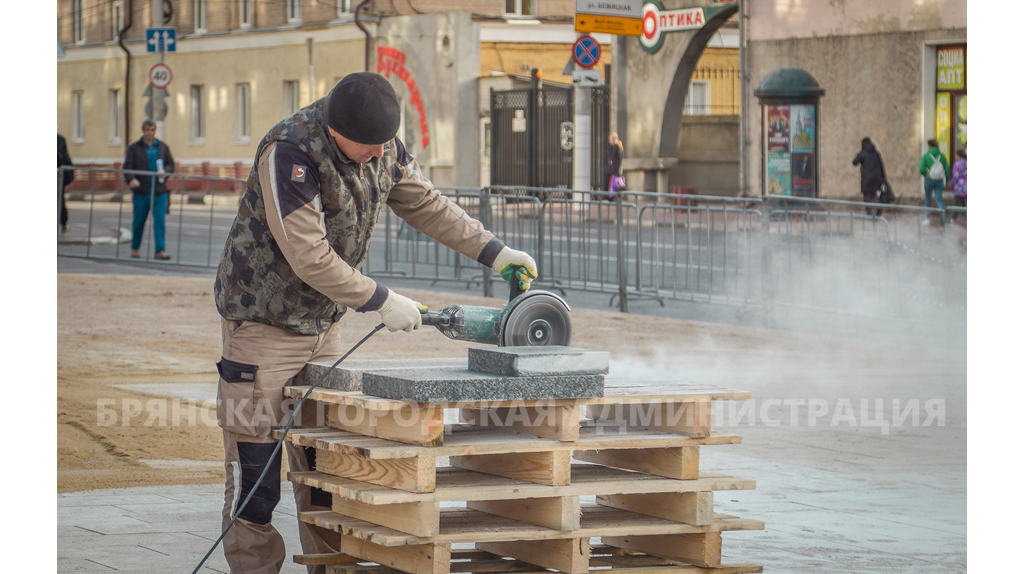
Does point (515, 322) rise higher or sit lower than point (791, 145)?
lower

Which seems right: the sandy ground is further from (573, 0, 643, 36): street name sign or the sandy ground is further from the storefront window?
the storefront window

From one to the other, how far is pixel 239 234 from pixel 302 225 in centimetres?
35

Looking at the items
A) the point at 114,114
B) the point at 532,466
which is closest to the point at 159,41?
the point at 114,114

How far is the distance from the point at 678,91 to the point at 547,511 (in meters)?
25.9

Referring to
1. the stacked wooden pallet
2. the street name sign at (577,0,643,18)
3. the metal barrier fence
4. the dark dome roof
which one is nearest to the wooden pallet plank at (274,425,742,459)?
the stacked wooden pallet

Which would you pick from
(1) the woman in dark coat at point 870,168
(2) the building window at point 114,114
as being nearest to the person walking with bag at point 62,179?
(1) the woman in dark coat at point 870,168

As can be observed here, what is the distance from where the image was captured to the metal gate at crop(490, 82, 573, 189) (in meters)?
32.0

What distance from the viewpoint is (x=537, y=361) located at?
4328mm

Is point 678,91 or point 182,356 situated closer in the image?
point 182,356

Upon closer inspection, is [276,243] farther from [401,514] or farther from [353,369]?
[401,514]

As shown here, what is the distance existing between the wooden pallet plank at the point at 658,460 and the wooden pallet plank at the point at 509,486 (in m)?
0.03

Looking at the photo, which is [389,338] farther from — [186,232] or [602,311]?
[186,232]

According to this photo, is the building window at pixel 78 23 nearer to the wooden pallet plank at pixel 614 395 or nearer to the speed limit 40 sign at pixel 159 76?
the speed limit 40 sign at pixel 159 76

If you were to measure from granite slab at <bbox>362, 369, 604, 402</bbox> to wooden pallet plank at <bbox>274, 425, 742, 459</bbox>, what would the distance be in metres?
0.15
